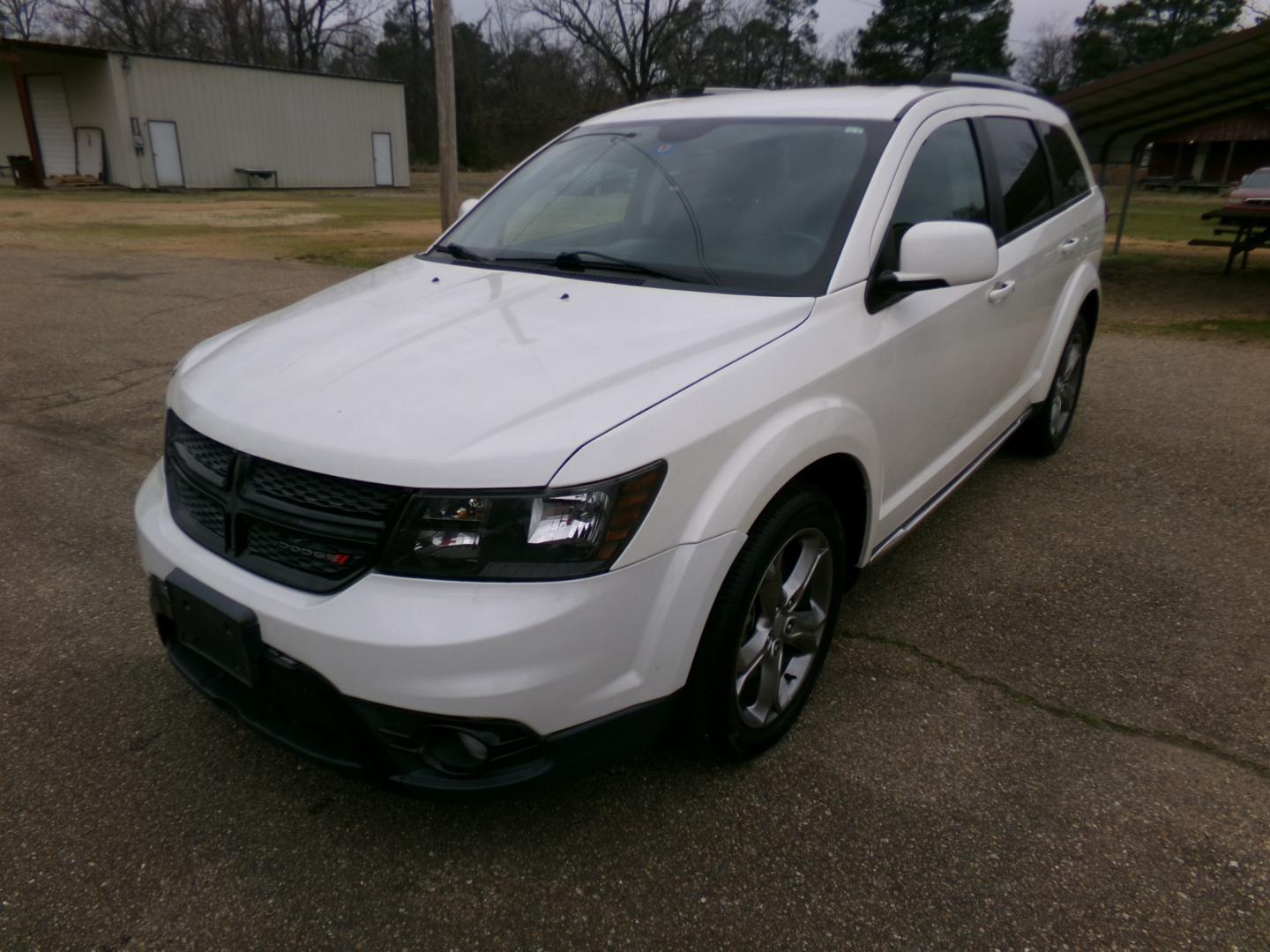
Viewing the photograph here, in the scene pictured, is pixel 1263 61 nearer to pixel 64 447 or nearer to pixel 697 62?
pixel 64 447

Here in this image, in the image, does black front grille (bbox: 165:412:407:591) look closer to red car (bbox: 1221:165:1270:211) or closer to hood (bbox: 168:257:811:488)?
hood (bbox: 168:257:811:488)

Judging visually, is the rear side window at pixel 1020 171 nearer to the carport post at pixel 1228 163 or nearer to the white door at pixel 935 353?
the white door at pixel 935 353

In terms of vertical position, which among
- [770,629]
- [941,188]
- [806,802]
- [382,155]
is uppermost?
[941,188]

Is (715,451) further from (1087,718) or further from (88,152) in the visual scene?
(88,152)

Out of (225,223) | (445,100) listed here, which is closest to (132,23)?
(225,223)

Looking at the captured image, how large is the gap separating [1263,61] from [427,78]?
52.0 meters

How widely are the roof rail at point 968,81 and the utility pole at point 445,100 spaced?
8.91 meters

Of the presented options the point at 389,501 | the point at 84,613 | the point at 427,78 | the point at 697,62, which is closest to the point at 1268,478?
the point at 389,501

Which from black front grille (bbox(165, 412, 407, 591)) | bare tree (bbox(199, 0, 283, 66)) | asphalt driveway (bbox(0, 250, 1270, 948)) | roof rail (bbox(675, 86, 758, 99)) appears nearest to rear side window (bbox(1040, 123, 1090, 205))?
roof rail (bbox(675, 86, 758, 99))

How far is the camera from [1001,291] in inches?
138

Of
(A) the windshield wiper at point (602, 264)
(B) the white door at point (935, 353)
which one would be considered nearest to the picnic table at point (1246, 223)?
(B) the white door at point (935, 353)

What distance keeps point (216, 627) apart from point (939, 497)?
2.46 metres

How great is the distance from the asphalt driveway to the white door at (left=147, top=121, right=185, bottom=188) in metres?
27.9

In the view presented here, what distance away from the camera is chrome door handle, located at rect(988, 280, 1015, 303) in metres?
3.45
